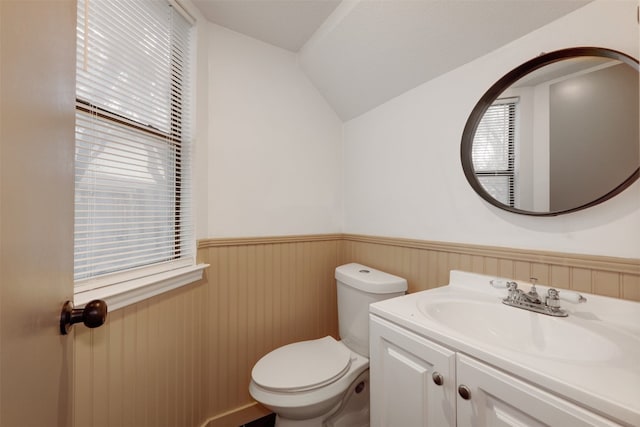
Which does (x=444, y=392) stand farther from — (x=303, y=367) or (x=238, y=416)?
(x=238, y=416)

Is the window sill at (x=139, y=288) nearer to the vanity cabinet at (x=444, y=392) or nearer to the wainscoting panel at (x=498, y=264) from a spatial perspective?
the vanity cabinet at (x=444, y=392)

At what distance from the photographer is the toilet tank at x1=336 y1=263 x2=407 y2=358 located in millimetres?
1352

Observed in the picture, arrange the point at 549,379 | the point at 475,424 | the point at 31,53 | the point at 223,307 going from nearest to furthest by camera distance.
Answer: the point at 31,53, the point at 549,379, the point at 475,424, the point at 223,307

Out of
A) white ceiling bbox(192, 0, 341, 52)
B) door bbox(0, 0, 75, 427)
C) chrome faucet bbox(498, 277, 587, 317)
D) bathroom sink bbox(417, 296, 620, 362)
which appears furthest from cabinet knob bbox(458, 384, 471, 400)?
white ceiling bbox(192, 0, 341, 52)

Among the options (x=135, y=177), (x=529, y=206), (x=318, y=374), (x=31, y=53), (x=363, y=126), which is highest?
(x=363, y=126)

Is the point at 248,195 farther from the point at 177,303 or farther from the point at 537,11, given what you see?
the point at 537,11

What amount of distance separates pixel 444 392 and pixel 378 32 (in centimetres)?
155

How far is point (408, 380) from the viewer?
0.88m

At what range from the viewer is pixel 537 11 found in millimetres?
959

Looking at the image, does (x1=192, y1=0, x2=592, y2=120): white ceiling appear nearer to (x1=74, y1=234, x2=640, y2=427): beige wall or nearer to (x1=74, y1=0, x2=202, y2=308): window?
(x1=74, y1=0, x2=202, y2=308): window

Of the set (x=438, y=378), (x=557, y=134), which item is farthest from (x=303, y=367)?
(x=557, y=134)

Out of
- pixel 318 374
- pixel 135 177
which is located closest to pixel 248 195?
pixel 135 177

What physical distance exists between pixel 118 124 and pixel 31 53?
0.66 m

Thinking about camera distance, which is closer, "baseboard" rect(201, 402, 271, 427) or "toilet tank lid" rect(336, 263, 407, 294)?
"toilet tank lid" rect(336, 263, 407, 294)
